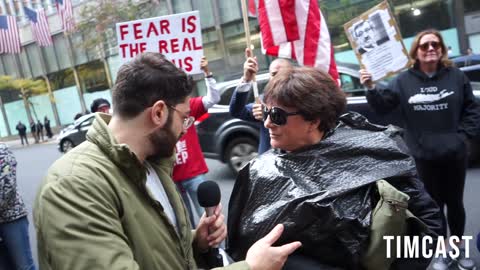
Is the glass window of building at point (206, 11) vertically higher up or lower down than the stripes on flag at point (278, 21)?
higher up

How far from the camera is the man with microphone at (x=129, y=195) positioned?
4.08ft

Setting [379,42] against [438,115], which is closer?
[438,115]

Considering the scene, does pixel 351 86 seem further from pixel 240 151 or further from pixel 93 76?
pixel 93 76

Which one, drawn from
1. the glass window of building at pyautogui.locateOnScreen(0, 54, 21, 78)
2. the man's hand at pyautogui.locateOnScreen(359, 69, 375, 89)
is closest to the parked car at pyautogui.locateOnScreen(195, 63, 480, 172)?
the man's hand at pyautogui.locateOnScreen(359, 69, 375, 89)

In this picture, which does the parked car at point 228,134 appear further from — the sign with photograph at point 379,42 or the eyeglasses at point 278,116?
the eyeglasses at point 278,116

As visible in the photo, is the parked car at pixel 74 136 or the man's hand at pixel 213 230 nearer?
the man's hand at pixel 213 230

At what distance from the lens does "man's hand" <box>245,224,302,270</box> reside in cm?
138

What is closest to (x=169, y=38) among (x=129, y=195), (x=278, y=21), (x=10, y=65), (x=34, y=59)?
(x=278, y=21)

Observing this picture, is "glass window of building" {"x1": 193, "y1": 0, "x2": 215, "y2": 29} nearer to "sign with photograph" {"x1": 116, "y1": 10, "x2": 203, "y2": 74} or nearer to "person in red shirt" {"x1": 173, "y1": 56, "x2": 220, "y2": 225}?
"sign with photograph" {"x1": 116, "y1": 10, "x2": 203, "y2": 74}

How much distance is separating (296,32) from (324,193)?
106 inches

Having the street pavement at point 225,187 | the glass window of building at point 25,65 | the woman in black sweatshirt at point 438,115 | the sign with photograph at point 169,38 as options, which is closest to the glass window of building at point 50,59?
the glass window of building at point 25,65

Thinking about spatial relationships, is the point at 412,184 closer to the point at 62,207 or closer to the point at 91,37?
the point at 62,207

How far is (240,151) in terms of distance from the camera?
310 inches

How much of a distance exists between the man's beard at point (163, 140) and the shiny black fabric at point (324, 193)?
28 cm
